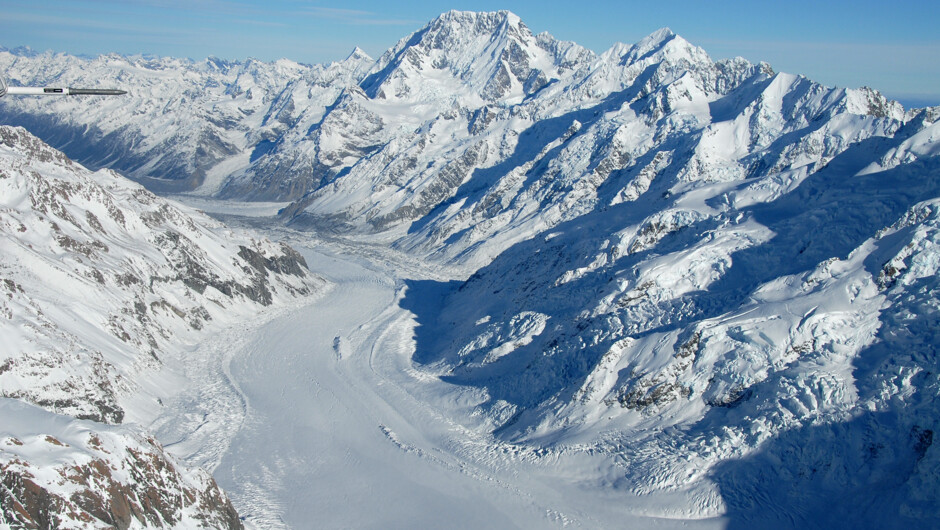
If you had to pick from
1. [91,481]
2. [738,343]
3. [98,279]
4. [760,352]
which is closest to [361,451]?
[91,481]

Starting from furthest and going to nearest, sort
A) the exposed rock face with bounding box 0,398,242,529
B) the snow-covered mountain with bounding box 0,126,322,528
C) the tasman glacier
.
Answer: the tasman glacier, the snow-covered mountain with bounding box 0,126,322,528, the exposed rock face with bounding box 0,398,242,529

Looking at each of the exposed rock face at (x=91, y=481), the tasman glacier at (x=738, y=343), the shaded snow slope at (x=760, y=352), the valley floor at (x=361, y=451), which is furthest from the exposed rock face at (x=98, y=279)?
the shaded snow slope at (x=760, y=352)

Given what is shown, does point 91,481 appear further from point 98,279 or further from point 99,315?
point 98,279

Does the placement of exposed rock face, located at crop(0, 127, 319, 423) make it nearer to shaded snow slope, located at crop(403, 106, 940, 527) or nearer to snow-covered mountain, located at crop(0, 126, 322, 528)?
snow-covered mountain, located at crop(0, 126, 322, 528)

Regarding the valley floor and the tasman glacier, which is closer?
the tasman glacier

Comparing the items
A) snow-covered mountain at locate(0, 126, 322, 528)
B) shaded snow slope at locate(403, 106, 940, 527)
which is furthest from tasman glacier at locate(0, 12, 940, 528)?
snow-covered mountain at locate(0, 126, 322, 528)

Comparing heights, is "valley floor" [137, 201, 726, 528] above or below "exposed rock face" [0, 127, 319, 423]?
below
